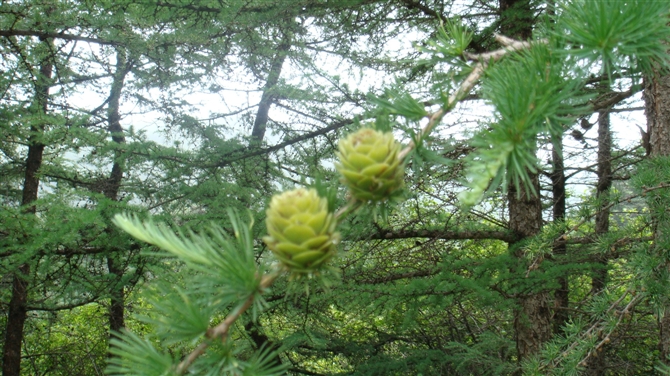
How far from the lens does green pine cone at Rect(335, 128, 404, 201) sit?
51cm

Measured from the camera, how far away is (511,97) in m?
0.54

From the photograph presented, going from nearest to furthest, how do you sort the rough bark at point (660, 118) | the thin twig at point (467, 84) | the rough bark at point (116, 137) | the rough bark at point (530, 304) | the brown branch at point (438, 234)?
the thin twig at point (467, 84) → the rough bark at point (660, 118) → the brown branch at point (438, 234) → the rough bark at point (530, 304) → the rough bark at point (116, 137)

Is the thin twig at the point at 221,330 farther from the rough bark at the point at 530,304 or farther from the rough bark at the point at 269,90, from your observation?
the rough bark at the point at 269,90

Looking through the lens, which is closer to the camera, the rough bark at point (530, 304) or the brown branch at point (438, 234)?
the brown branch at point (438, 234)

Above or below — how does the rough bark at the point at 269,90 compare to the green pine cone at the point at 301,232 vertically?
above

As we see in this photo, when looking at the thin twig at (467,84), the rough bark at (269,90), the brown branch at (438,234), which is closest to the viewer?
the thin twig at (467,84)

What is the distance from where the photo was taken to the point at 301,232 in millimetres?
478

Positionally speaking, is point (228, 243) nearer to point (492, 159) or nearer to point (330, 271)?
point (330, 271)

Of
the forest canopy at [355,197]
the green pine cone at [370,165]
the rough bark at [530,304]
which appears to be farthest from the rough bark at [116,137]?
the green pine cone at [370,165]

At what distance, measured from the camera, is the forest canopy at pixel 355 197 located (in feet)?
1.73

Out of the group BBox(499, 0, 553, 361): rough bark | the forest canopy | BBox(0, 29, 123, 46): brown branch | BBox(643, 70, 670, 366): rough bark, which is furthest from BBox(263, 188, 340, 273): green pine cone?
BBox(0, 29, 123, 46): brown branch

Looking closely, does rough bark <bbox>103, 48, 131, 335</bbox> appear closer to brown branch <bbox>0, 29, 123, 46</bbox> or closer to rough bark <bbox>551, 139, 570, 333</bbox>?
brown branch <bbox>0, 29, 123, 46</bbox>

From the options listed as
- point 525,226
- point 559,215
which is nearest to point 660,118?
point 525,226

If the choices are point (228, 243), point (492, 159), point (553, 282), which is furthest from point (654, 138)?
point (228, 243)
